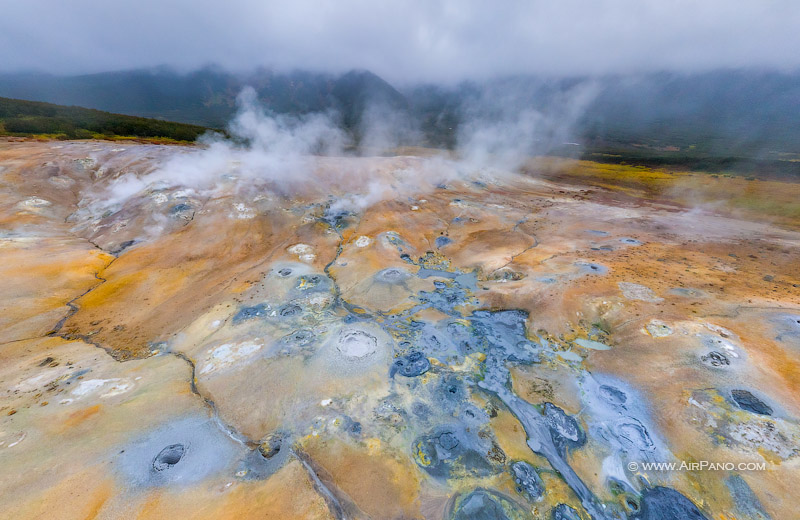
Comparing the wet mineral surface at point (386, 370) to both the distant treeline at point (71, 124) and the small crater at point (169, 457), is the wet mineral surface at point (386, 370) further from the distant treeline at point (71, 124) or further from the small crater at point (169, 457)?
the distant treeline at point (71, 124)

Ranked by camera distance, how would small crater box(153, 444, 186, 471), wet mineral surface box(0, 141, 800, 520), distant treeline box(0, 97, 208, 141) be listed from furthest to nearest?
distant treeline box(0, 97, 208, 141) < small crater box(153, 444, 186, 471) < wet mineral surface box(0, 141, 800, 520)

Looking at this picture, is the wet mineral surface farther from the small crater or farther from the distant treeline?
the distant treeline

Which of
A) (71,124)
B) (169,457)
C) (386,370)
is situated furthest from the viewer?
(71,124)

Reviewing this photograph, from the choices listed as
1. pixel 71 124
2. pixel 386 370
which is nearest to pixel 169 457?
pixel 386 370

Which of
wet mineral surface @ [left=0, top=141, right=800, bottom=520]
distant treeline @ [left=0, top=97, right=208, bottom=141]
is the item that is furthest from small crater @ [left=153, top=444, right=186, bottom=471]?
distant treeline @ [left=0, top=97, right=208, bottom=141]

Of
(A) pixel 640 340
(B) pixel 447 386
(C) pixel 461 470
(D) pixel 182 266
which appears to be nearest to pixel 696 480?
(A) pixel 640 340

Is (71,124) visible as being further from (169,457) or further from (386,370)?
(386,370)
